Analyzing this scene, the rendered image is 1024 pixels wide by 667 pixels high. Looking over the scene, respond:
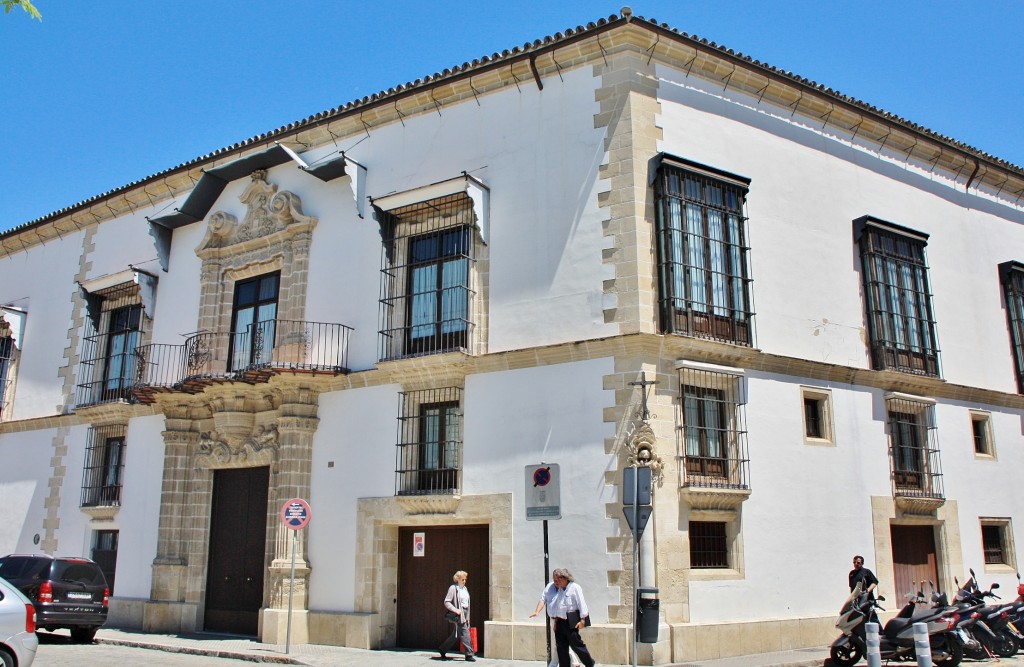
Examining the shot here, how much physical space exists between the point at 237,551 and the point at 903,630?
11962 millimetres

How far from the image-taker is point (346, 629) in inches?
607

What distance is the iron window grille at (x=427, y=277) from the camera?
15688mm

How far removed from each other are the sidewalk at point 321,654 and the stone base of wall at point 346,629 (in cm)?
17

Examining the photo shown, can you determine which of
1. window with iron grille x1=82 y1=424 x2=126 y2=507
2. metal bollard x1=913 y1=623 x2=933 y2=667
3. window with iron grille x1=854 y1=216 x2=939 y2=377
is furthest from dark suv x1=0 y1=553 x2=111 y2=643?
window with iron grille x1=854 y1=216 x2=939 y2=377

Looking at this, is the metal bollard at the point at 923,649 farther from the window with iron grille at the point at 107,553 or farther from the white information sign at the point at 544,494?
the window with iron grille at the point at 107,553

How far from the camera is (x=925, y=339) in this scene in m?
17.7

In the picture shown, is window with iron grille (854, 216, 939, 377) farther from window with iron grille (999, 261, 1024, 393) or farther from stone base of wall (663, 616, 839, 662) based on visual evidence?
stone base of wall (663, 616, 839, 662)

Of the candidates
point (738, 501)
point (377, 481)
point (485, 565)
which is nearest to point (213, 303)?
point (377, 481)

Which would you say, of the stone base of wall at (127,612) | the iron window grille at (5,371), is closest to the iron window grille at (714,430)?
the stone base of wall at (127,612)

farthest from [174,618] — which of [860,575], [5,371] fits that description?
[860,575]

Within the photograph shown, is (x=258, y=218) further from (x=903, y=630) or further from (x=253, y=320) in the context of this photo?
(x=903, y=630)

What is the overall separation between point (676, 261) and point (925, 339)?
649 cm

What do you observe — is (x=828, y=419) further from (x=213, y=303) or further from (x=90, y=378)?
(x=90, y=378)

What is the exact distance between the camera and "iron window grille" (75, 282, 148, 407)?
2092 centimetres
